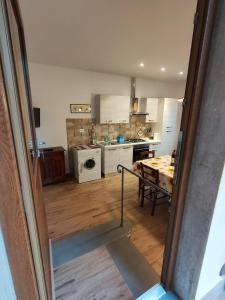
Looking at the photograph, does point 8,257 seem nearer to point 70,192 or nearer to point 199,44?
point 199,44

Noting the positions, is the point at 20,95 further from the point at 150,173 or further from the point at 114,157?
the point at 114,157

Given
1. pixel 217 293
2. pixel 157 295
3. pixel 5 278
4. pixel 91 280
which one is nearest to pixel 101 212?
pixel 91 280

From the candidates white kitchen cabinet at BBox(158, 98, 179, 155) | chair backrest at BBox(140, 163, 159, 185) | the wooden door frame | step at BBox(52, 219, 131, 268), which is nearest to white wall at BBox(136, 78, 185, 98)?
white kitchen cabinet at BBox(158, 98, 179, 155)

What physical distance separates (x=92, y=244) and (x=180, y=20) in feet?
8.63

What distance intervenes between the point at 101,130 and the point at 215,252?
3561 mm

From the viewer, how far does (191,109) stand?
91 cm

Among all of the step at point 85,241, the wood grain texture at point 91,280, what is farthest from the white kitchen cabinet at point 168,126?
the wood grain texture at point 91,280

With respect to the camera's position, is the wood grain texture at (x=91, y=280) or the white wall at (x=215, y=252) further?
the wood grain texture at (x=91, y=280)

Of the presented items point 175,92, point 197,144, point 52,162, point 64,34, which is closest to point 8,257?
point 197,144

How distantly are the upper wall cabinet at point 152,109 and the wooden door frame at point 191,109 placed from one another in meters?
3.83

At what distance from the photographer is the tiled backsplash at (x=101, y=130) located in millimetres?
3923

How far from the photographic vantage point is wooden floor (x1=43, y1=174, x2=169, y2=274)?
6.73ft

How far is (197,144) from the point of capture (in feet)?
3.09

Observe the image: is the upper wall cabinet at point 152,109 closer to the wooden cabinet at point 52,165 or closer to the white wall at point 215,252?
the wooden cabinet at point 52,165
